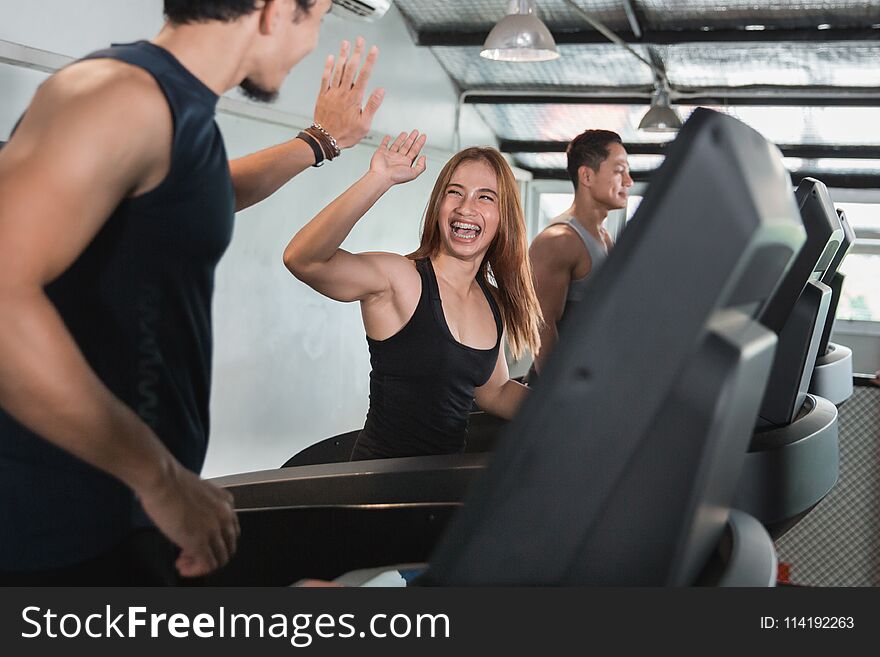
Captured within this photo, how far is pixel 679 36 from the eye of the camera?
664 centimetres

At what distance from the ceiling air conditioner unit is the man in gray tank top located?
1119mm

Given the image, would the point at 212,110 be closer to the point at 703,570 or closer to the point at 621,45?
the point at 703,570

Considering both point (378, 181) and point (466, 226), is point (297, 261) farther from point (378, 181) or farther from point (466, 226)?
point (466, 226)

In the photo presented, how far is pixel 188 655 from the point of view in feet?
2.33

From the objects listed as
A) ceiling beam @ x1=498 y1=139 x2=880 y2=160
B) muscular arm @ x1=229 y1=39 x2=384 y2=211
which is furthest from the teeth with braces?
ceiling beam @ x1=498 y1=139 x2=880 y2=160

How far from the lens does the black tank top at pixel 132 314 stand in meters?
0.92

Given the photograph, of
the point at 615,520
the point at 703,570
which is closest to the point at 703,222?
the point at 615,520

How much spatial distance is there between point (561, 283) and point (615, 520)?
9.28 ft

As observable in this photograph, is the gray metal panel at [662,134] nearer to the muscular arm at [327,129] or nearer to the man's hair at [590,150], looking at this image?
the man's hair at [590,150]

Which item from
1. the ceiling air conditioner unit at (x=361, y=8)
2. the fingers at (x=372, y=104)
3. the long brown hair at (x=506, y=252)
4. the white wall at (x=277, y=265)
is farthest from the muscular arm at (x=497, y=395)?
the white wall at (x=277, y=265)

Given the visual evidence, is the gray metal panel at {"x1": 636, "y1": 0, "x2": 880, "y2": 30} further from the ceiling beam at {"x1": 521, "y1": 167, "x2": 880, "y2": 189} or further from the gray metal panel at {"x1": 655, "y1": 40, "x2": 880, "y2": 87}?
the ceiling beam at {"x1": 521, "y1": 167, "x2": 880, "y2": 189}

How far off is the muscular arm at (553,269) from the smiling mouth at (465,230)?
3.55 feet

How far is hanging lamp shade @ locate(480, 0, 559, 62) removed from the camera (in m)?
4.43

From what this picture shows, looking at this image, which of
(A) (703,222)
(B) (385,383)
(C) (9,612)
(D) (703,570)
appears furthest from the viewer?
(B) (385,383)
